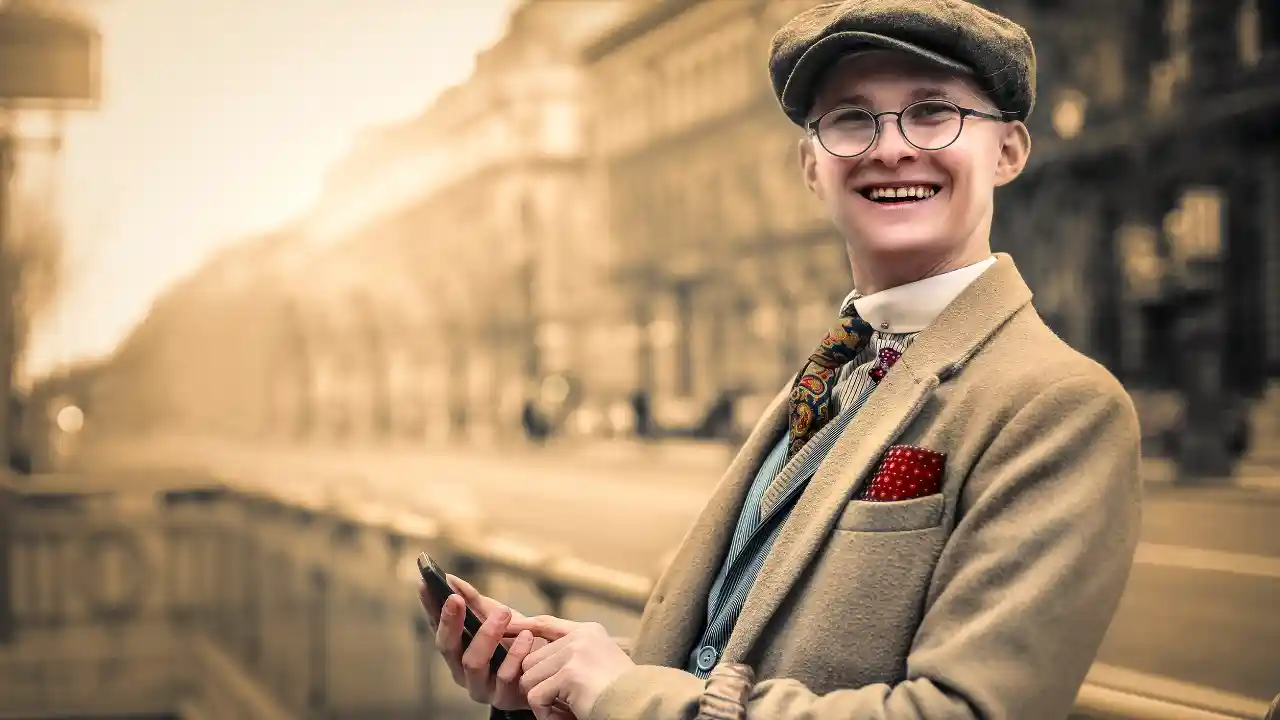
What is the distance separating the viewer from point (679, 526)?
35.4 feet

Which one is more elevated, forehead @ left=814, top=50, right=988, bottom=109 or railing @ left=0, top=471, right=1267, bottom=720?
forehead @ left=814, top=50, right=988, bottom=109

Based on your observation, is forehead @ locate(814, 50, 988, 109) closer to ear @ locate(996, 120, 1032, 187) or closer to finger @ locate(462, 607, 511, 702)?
ear @ locate(996, 120, 1032, 187)

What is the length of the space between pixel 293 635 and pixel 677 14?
2912mm

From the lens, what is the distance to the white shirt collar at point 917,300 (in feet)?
4.19

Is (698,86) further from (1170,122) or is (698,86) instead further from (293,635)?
(1170,122)

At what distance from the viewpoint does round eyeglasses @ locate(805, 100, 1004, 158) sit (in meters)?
1.24

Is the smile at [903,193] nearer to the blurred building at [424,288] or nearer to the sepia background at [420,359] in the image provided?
the sepia background at [420,359]

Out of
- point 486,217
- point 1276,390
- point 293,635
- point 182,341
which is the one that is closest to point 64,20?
point 182,341

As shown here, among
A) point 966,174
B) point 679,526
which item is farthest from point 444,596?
point 679,526

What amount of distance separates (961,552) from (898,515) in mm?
60

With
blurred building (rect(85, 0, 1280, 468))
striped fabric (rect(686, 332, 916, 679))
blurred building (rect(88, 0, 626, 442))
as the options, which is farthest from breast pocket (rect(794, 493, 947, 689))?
blurred building (rect(88, 0, 626, 442))

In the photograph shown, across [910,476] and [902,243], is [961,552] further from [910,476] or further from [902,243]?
[902,243]

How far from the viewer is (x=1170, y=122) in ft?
44.0

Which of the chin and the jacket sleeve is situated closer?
the jacket sleeve
